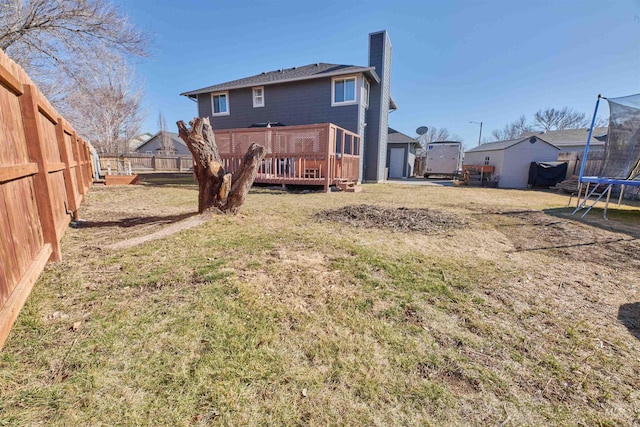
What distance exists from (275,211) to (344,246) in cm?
270

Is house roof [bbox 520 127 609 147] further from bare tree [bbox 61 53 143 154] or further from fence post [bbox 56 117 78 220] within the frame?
bare tree [bbox 61 53 143 154]

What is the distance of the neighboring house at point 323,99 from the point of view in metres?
12.9

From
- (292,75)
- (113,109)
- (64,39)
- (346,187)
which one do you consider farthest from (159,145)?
(346,187)

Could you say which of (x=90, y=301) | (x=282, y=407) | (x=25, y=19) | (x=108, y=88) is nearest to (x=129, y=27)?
(x=25, y=19)

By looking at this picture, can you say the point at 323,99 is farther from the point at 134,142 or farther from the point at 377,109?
the point at 134,142

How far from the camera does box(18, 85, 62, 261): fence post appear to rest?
2.30m

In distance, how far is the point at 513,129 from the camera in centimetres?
4919

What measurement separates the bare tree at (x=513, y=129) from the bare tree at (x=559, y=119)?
1.76 m

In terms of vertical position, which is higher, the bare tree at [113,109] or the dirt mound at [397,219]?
the bare tree at [113,109]

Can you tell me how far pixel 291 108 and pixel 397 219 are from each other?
36.7 ft

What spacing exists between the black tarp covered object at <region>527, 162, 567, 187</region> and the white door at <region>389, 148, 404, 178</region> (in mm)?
9412

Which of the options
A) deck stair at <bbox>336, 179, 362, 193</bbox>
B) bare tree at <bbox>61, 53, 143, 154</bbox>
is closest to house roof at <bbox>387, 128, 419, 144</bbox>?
deck stair at <bbox>336, 179, 362, 193</bbox>

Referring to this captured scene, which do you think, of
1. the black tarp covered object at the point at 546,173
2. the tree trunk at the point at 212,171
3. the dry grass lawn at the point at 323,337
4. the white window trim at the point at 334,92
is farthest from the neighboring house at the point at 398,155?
the dry grass lawn at the point at 323,337

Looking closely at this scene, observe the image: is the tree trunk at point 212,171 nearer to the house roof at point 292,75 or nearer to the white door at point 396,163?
the house roof at point 292,75
